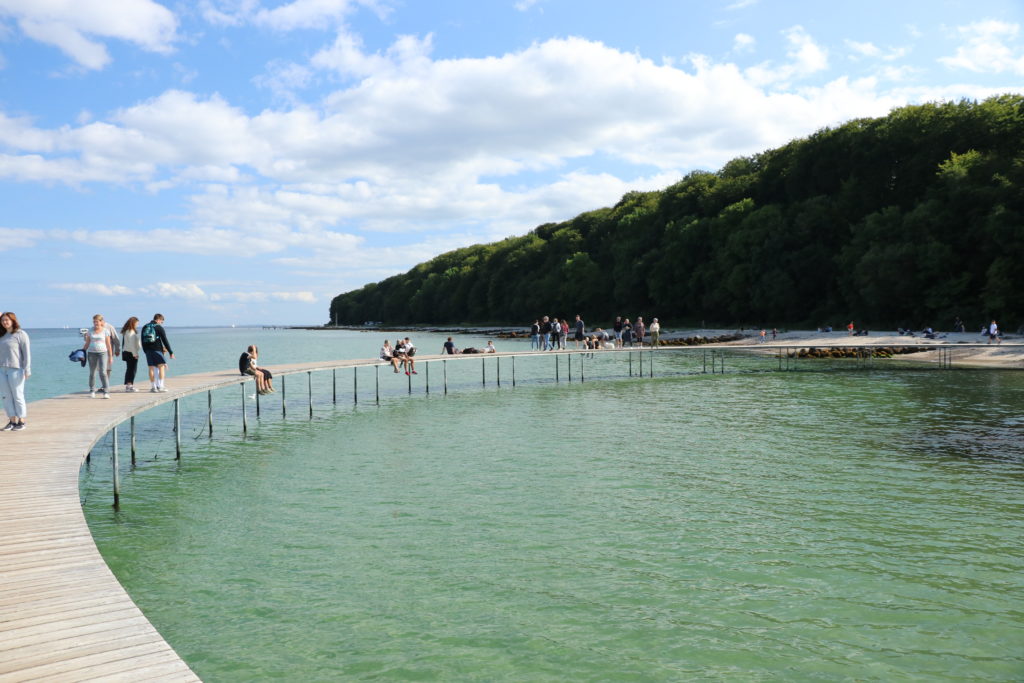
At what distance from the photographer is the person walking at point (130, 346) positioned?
636 inches

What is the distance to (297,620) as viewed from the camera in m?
7.56

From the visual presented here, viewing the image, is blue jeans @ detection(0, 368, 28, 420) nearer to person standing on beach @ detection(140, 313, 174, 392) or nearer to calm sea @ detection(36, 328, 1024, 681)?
calm sea @ detection(36, 328, 1024, 681)

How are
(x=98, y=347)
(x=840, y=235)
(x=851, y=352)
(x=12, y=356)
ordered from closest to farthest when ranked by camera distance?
(x=12, y=356)
(x=98, y=347)
(x=851, y=352)
(x=840, y=235)

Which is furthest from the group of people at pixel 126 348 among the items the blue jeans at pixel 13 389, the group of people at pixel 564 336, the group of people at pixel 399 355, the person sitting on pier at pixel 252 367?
the group of people at pixel 564 336

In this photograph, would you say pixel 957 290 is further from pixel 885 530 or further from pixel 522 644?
pixel 522 644

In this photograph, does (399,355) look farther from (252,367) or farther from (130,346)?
(130,346)

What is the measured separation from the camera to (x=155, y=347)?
16.9 metres

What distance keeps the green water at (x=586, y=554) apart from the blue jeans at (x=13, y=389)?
2063 mm

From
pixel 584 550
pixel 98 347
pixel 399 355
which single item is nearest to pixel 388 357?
pixel 399 355

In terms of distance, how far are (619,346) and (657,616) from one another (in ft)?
112

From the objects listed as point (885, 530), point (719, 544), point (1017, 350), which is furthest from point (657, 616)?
point (1017, 350)

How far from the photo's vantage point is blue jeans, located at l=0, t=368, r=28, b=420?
11.2 meters

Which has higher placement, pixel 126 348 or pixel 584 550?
pixel 126 348

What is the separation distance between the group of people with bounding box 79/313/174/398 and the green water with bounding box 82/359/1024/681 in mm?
2083
